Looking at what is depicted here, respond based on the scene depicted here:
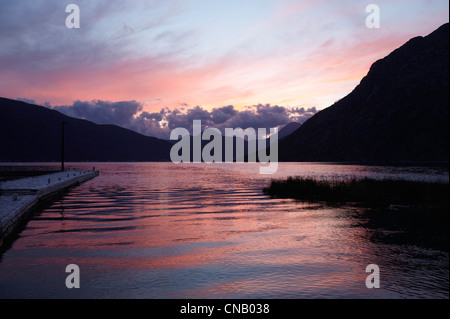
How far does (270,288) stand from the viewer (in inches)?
425

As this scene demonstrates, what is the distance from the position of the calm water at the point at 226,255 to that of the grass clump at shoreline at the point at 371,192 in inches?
381

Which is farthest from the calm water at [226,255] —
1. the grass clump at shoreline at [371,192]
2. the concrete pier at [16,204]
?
the grass clump at shoreline at [371,192]

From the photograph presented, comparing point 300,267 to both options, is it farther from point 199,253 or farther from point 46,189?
point 46,189

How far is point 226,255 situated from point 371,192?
29.0 metres

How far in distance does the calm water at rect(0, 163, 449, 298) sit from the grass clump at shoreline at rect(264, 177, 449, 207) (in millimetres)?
9684

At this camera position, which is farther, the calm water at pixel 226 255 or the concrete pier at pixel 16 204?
the concrete pier at pixel 16 204

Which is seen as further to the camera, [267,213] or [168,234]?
[267,213]

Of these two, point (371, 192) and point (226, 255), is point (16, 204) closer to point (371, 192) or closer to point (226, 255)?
point (226, 255)

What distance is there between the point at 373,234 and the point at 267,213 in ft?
29.1

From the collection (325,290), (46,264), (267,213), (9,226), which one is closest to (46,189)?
(9,226)

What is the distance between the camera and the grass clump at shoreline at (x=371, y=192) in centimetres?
3409

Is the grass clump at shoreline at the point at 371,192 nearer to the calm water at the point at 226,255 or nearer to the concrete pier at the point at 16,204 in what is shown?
the calm water at the point at 226,255

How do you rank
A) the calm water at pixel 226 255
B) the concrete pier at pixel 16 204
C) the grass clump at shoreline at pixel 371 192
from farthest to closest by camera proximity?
the grass clump at shoreline at pixel 371 192, the concrete pier at pixel 16 204, the calm water at pixel 226 255

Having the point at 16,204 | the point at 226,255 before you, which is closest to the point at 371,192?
the point at 226,255
